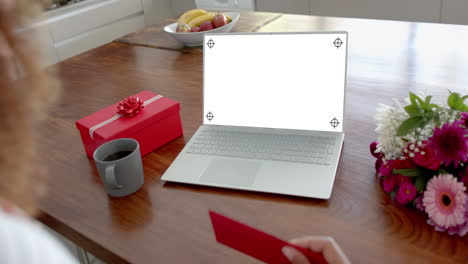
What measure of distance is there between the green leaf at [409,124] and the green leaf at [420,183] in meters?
0.08

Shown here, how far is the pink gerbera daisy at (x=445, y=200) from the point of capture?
71cm

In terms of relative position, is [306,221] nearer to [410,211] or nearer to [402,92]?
[410,211]

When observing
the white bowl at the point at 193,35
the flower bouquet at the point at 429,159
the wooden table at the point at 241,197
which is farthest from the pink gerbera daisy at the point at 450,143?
the white bowl at the point at 193,35

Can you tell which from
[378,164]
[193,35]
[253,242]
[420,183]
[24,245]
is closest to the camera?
[24,245]

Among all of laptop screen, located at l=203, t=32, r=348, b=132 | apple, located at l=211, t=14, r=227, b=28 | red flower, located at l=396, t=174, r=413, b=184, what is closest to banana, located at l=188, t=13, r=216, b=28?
apple, located at l=211, t=14, r=227, b=28

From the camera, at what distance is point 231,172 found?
3.11ft

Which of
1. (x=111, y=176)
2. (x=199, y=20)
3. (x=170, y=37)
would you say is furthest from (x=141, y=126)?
(x=170, y=37)

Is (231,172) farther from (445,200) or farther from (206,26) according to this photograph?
(206,26)

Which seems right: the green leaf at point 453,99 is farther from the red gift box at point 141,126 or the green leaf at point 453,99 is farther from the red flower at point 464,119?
the red gift box at point 141,126

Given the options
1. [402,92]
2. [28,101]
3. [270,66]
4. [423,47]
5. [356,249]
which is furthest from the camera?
[423,47]

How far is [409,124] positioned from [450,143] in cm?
8

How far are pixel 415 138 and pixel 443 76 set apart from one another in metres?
0.54

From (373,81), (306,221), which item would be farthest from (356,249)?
(373,81)

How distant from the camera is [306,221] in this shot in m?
0.80
